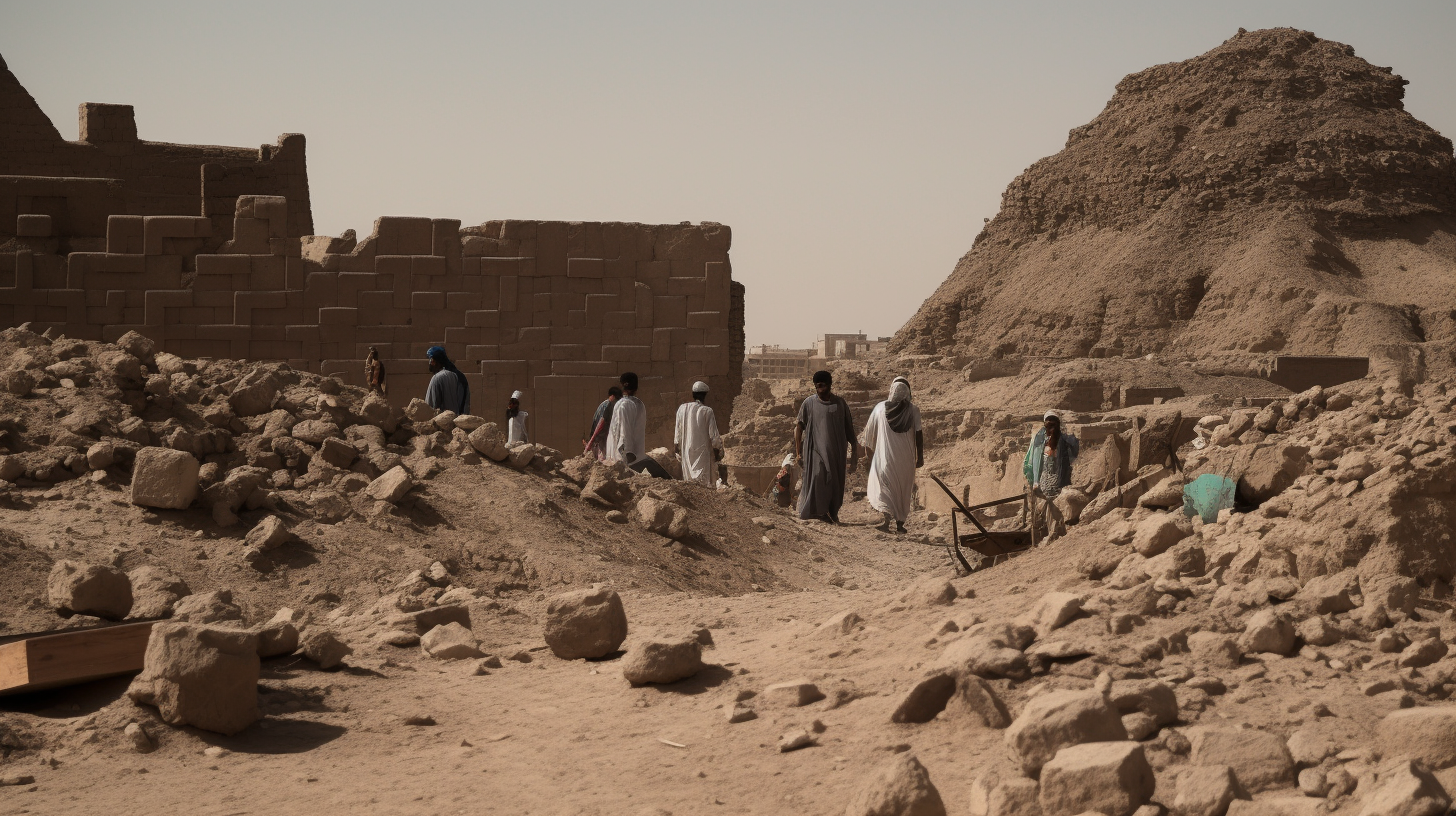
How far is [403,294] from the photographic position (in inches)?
432

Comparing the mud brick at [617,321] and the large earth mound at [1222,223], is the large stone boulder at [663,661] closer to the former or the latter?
the mud brick at [617,321]

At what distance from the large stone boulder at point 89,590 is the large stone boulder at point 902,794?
319cm

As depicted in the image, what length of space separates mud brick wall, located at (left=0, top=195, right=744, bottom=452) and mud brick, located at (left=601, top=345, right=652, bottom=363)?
0.04ft

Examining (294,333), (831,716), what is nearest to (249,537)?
(831,716)

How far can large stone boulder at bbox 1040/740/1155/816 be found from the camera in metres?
2.59

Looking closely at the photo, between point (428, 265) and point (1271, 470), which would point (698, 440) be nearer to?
point (428, 265)

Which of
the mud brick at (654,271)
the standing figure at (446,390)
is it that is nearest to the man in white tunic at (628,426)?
the standing figure at (446,390)

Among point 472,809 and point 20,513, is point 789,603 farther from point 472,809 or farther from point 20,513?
point 20,513

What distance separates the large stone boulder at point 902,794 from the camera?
107 inches

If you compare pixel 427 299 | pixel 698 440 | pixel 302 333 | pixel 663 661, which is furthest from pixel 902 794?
pixel 302 333

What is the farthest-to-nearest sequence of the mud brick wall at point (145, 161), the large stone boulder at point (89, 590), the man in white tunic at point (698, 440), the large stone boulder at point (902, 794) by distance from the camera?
1. the mud brick wall at point (145, 161)
2. the man in white tunic at point (698, 440)
3. the large stone boulder at point (89, 590)
4. the large stone boulder at point (902, 794)

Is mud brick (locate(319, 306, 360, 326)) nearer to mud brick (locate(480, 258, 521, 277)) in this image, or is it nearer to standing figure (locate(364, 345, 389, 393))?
standing figure (locate(364, 345, 389, 393))

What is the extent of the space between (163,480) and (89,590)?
134 centimetres

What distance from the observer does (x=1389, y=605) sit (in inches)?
137
